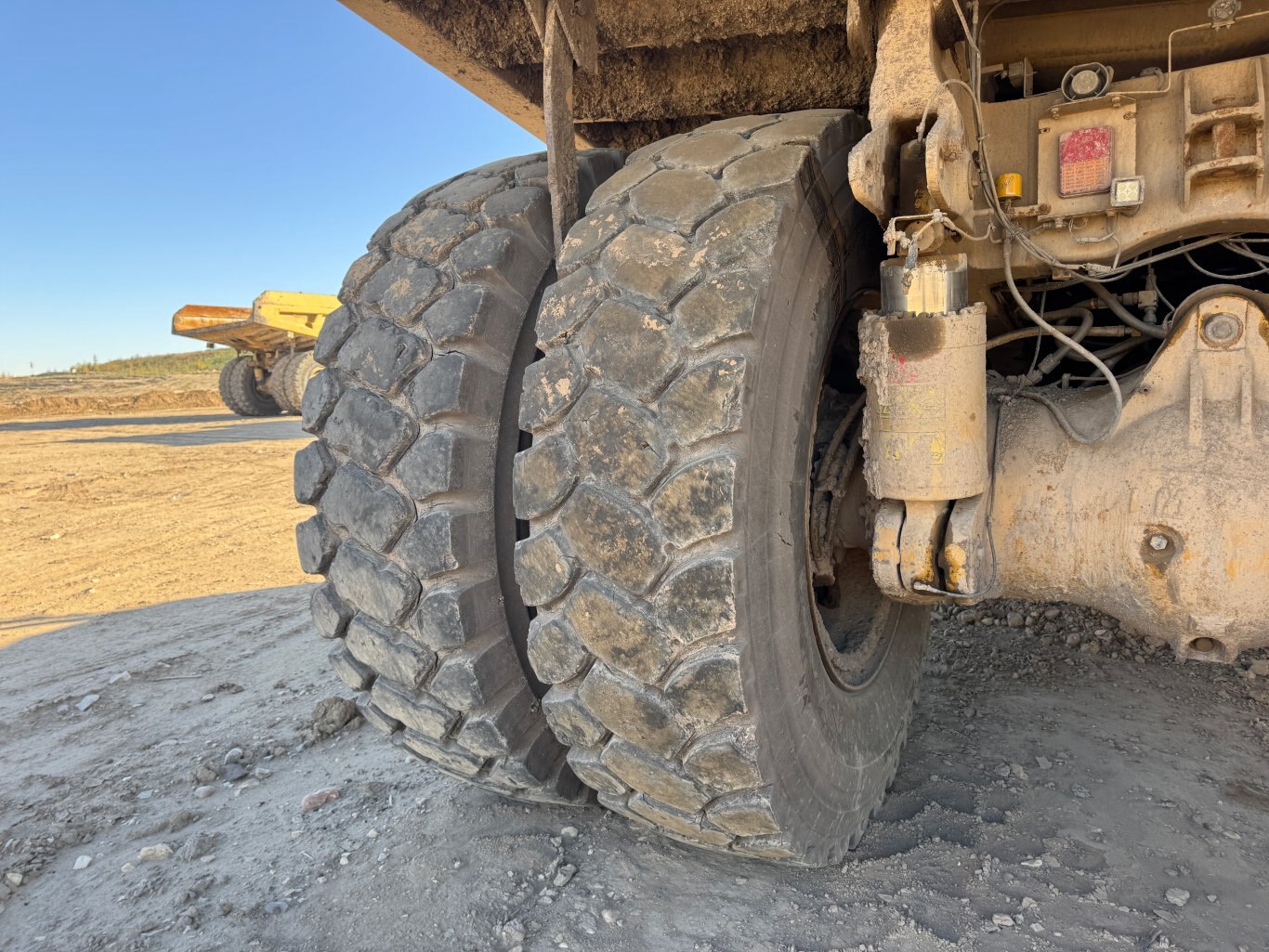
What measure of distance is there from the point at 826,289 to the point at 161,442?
1315 centimetres

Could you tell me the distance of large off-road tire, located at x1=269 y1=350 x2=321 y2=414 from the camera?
1744 centimetres

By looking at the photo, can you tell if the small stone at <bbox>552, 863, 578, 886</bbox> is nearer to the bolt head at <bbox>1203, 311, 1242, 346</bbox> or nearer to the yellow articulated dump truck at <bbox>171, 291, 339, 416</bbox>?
the bolt head at <bbox>1203, 311, 1242, 346</bbox>

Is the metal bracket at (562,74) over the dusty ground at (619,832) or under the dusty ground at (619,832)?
over

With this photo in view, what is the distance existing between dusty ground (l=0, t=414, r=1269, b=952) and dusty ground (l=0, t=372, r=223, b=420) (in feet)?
61.7

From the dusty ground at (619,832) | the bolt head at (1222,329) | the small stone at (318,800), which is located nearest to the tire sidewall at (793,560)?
the dusty ground at (619,832)

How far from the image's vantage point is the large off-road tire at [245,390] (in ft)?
60.2

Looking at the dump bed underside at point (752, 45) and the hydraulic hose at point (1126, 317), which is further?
the hydraulic hose at point (1126, 317)

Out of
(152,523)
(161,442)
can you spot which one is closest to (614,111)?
(152,523)

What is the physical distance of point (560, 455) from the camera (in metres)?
1.49

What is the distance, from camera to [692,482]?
138cm

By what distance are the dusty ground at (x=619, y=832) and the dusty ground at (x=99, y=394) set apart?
1880 centimetres

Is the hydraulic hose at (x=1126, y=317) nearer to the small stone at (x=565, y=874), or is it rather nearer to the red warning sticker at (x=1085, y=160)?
the red warning sticker at (x=1085, y=160)

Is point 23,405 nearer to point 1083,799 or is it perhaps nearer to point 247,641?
point 247,641

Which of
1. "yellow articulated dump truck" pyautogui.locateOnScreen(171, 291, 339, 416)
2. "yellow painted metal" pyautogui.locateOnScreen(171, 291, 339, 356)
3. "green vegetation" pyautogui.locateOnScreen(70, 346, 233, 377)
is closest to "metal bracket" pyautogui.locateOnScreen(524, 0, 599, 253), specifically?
"yellow painted metal" pyautogui.locateOnScreen(171, 291, 339, 356)
